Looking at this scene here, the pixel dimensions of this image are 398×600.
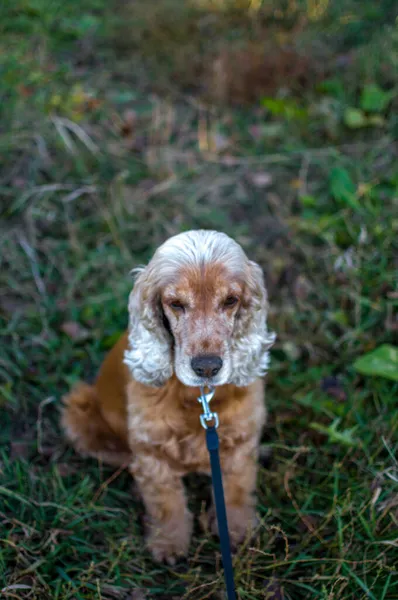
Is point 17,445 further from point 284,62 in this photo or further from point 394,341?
point 284,62

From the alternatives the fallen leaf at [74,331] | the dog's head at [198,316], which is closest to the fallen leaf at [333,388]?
the dog's head at [198,316]

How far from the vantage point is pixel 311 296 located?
381 cm

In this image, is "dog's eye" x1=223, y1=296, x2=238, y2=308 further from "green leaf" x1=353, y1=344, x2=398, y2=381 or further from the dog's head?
"green leaf" x1=353, y1=344, x2=398, y2=381

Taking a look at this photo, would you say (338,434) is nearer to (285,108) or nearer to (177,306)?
(177,306)

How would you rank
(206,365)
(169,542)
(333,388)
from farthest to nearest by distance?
(333,388) < (169,542) < (206,365)

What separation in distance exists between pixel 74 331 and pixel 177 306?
1553 mm

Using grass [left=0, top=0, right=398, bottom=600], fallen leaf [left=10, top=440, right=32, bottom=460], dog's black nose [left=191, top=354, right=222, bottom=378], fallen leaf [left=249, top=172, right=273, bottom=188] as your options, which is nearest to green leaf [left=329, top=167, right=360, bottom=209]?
grass [left=0, top=0, right=398, bottom=600]

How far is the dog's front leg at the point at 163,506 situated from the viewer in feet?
8.84

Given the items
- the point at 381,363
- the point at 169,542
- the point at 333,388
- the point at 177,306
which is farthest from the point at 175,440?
the point at 381,363

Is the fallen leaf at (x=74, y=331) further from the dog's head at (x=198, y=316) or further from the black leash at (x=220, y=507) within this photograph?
the black leash at (x=220, y=507)

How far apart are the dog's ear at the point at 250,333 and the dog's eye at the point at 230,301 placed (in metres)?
0.11

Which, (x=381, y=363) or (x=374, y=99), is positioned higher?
(x=374, y=99)

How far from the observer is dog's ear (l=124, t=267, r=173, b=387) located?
93.6 inches

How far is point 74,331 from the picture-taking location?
144 inches
